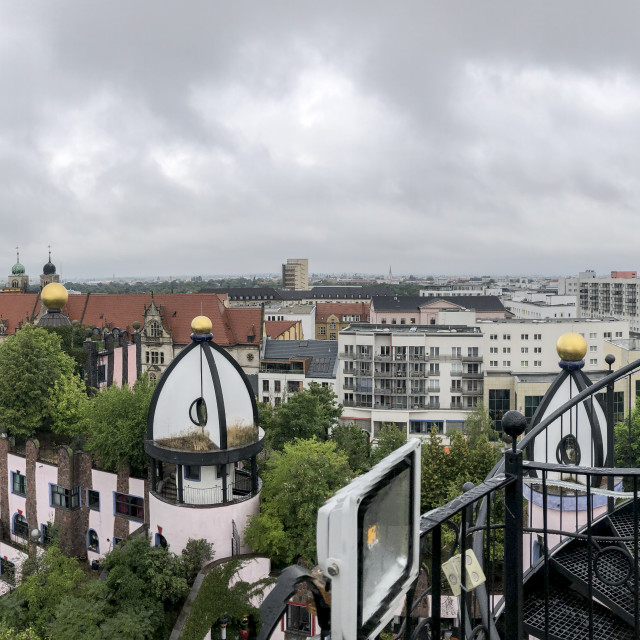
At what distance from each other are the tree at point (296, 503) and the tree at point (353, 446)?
549cm

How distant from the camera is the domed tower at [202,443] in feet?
71.9

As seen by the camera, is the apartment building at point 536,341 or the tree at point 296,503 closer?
the tree at point 296,503

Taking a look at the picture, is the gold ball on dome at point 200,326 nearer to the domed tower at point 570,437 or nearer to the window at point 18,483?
the domed tower at point 570,437

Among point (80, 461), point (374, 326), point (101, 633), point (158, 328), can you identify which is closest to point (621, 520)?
point (101, 633)

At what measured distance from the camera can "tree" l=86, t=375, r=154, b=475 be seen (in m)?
25.4

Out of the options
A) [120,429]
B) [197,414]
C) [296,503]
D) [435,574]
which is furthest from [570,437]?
[120,429]

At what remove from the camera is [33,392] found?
30406 millimetres

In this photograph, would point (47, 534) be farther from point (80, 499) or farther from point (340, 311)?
point (340, 311)

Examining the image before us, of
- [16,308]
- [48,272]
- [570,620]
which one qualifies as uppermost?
[48,272]

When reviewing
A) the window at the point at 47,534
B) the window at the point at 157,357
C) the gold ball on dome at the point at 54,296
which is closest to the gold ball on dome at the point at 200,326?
the window at the point at 47,534

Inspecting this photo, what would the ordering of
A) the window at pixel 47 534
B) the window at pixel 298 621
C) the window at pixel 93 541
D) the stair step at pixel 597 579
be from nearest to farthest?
the stair step at pixel 597 579
the window at pixel 298 621
the window at pixel 93 541
the window at pixel 47 534

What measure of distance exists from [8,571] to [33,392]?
27.1ft

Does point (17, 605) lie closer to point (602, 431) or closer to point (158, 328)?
point (602, 431)

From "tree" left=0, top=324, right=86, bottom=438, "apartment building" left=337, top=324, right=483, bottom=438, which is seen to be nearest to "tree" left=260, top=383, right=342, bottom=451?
"tree" left=0, top=324, right=86, bottom=438
